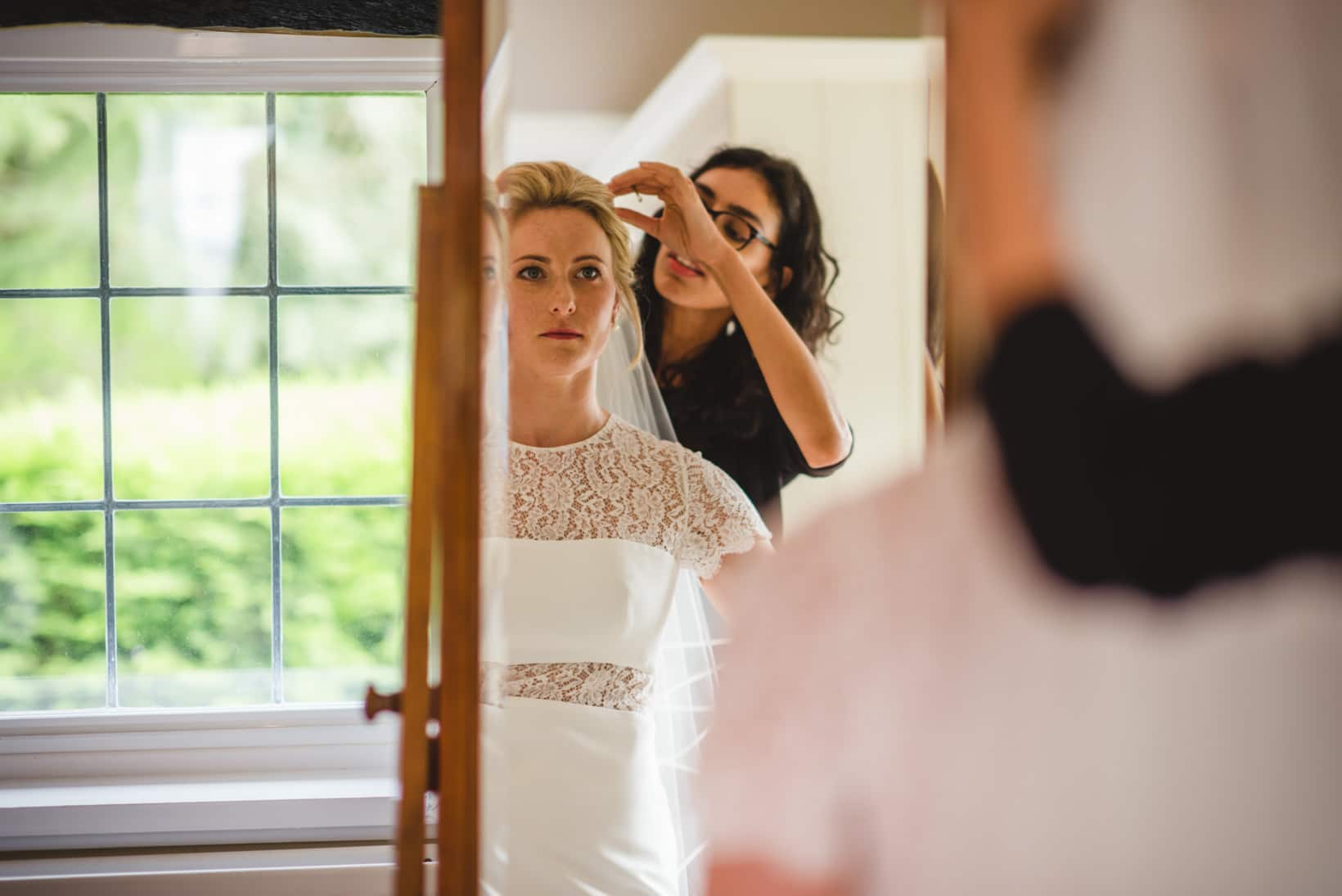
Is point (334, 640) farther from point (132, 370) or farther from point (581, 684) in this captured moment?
point (581, 684)

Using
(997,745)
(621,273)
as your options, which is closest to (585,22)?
(621,273)

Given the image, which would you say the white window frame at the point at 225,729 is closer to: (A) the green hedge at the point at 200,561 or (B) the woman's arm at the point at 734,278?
(A) the green hedge at the point at 200,561

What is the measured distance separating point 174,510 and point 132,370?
201mm

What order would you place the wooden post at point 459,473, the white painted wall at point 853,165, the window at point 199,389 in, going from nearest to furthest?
the wooden post at point 459,473 → the white painted wall at point 853,165 → the window at point 199,389

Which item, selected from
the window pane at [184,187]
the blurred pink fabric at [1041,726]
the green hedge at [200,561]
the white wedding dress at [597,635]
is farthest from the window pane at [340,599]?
the blurred pink fabric at [1041,726]

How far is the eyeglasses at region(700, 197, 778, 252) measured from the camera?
35.5 inches

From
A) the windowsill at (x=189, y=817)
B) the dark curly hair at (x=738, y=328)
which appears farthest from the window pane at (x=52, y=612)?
the dark curly hair at (x=738, y=328)

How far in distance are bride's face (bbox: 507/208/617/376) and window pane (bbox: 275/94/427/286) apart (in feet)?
1.70

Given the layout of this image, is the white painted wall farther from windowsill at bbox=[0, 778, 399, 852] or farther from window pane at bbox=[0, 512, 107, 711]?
window pane at bbox=[0, 512, 107, 711]

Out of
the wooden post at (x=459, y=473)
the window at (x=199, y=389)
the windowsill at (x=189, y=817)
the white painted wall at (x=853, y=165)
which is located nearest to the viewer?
the wooden post at (x=459, y=473)

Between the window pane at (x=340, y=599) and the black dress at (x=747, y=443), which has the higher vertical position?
the black dress at (x=747, y=443)

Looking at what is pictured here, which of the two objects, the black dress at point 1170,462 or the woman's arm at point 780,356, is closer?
the black dress at point 1170,462

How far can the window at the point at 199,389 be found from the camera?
4.23ft

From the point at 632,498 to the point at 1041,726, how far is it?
1.33 ft
